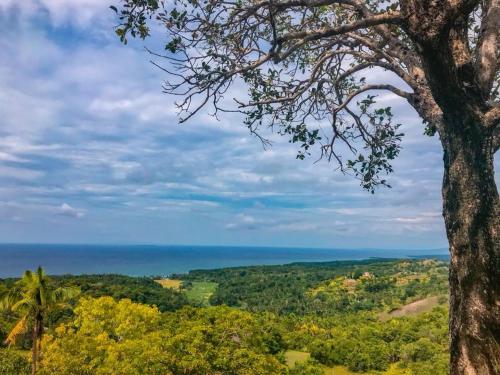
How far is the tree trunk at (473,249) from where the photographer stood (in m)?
4.02

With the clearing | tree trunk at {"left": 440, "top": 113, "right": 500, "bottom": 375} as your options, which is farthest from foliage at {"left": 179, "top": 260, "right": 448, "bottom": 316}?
tree trunk at {"left": 440, "top": 113, "right": 500, "bottom": 375}

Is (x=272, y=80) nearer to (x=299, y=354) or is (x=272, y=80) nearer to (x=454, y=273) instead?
(x=454, y=273)

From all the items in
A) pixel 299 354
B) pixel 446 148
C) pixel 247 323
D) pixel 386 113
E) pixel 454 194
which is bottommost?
pixel 299 354

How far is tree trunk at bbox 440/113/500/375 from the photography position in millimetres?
4020

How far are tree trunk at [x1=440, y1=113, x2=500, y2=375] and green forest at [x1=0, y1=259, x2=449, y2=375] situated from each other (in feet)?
48.9

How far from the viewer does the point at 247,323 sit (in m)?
21.2

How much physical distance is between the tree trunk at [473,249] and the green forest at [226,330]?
14900 mm

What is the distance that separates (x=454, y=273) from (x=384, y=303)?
106m

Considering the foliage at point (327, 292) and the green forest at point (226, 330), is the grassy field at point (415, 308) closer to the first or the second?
the green forest at point (226, 330)

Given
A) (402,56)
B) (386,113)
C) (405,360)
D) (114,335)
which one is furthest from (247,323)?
(405,360)

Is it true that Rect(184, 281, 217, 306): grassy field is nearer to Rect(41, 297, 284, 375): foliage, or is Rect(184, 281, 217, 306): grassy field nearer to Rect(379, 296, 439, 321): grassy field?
Rect(379, 296, 439, 321): grassy field

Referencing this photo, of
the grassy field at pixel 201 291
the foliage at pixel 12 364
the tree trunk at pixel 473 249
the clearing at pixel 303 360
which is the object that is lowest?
the clearing at pixel 303 360

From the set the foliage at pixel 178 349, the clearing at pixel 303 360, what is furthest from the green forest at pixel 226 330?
the clearing at pixel 303 360

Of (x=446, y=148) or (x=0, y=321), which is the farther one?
(x=0, y=321)
